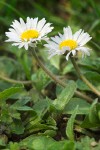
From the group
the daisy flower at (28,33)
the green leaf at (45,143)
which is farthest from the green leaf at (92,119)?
the daisy flower at (28,33)

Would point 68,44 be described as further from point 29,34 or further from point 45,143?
point 45,143

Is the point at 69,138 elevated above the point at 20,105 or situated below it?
below

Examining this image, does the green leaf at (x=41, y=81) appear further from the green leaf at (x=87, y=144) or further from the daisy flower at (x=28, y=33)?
the green leaf at (x=87, y=144)

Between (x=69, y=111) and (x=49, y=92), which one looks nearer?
(x=69, y=111)

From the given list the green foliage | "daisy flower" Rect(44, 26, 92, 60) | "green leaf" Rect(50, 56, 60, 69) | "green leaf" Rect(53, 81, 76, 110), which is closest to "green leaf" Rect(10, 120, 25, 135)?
the green foliage

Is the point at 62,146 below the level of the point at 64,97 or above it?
below

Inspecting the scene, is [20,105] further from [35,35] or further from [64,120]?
[35,35]

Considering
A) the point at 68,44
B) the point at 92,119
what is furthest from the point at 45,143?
the point at 68,44

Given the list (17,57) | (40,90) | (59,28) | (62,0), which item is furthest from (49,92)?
(62,0)
